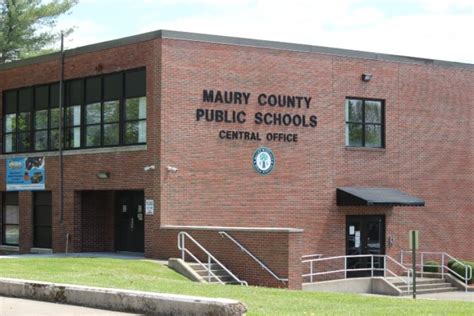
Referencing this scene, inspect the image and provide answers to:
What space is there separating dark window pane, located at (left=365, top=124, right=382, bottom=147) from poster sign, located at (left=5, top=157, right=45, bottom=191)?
Result: 39.3 ft

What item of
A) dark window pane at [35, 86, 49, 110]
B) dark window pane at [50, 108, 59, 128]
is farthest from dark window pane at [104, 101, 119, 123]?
dark window pane at [35, 86, 49, 110]

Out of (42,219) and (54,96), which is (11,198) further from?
(54,96)

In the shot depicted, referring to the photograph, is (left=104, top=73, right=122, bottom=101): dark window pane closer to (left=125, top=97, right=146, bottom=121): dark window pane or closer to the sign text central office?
(left=125, top=97, right=146, bottom=121): dark window pane

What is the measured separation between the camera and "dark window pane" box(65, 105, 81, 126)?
30.8m

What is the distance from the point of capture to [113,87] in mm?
29453

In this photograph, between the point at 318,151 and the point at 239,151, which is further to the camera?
the point at 318,151

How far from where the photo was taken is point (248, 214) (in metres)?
29.3

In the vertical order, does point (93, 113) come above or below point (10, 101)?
below

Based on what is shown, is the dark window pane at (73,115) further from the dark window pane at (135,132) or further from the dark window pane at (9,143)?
the dark window pane at (9,143)

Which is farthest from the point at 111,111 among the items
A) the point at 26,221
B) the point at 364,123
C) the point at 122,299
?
the point at 122,299

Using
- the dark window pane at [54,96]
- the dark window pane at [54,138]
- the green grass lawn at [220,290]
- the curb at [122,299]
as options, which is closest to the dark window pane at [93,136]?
the dark window pane at [54,138]

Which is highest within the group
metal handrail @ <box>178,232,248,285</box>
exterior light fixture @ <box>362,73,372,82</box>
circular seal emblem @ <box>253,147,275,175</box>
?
exterior light fixture @ <box>362,73,372,82</box>

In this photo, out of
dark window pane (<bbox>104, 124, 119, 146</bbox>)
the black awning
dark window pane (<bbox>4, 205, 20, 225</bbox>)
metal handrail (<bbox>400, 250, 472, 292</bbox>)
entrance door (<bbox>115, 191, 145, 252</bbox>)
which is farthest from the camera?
dark window pane (<bbox>4, 205, 20, 225</bbox>)

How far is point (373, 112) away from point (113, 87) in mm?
9961
